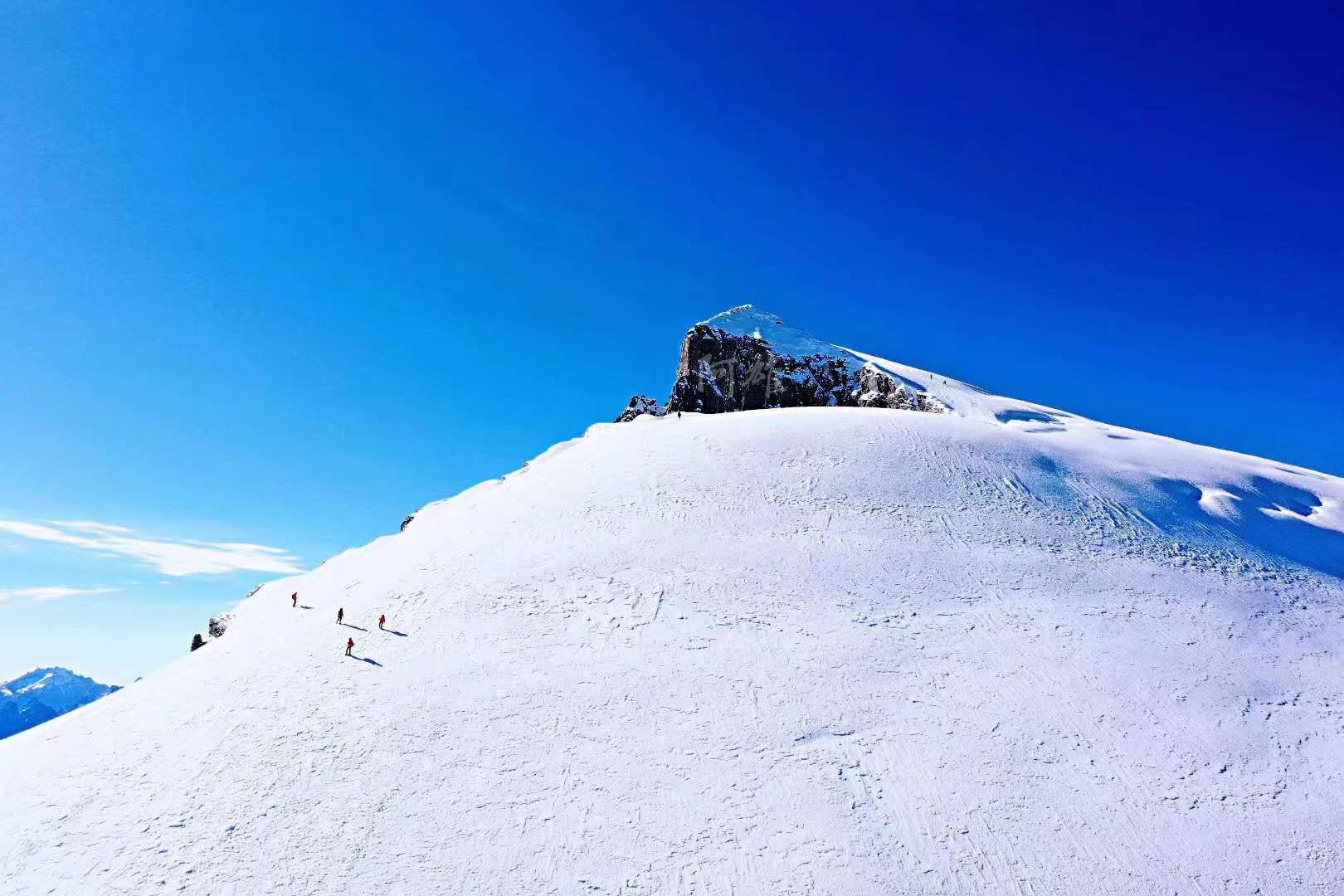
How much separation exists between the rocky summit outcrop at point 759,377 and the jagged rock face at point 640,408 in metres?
0.10

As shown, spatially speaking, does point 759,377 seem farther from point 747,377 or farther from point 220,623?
point 220,623

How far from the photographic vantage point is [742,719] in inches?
822

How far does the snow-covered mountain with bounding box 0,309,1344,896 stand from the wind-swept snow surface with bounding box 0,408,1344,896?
4.2 inches

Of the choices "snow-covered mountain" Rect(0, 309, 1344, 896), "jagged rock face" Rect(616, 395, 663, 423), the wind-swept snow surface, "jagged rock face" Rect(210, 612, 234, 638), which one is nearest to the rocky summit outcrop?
"jagged rock face" Rect(616, 395, 663, 423)

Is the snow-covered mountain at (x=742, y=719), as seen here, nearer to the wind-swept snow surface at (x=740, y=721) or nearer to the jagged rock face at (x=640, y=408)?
the wind-swept snow surface at (x=740, y=721)

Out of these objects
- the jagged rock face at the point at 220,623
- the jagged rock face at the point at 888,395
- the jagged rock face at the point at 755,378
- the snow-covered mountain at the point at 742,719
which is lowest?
the snow-covered mountain at the point at 742,719

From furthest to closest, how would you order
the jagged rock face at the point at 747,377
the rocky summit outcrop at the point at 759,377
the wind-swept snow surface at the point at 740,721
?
1. the jagged rock face at the point at 747,377
2. the rocky summit outcrop at the point at 759,377
3. the wind-swept snow surface at the point at 740,721

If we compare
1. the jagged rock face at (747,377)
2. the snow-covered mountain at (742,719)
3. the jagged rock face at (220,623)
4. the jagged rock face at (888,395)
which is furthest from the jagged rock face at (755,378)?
the jagged rock face at (220,623)

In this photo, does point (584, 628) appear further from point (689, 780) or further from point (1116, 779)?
point (1116, 779)

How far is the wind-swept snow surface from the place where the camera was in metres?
16.4

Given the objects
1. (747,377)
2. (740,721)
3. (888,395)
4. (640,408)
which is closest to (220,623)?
(740,721)

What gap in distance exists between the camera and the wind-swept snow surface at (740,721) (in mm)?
16406

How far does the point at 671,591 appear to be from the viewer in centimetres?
2833

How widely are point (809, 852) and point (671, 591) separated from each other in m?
13.0
